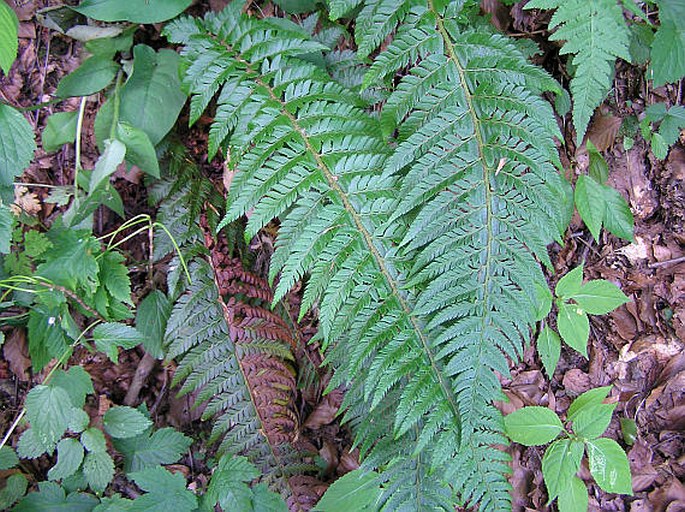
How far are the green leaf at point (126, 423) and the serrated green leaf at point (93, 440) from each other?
62 millimetres

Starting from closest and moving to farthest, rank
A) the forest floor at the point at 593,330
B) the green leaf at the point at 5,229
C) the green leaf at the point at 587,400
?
the green leaf at the point at 5,229, the green leaf at the point at 587,400, the forest floor at the point at 593,330

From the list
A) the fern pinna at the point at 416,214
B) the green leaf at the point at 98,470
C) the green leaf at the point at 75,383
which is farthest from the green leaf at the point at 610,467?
the green leaf at the point at 75,383

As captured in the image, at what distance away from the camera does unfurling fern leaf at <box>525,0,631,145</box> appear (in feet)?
5.78

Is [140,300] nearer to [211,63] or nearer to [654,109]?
[211,63]

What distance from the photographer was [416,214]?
6.38 ft

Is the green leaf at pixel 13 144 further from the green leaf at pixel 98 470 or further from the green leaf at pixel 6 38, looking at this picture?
the green leaf at pixel 98 470

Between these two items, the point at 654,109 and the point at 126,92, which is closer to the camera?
the point at 126,92

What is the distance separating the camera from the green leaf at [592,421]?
2432 mm

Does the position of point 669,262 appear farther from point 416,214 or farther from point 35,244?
point 35,244

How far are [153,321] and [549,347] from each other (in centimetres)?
183

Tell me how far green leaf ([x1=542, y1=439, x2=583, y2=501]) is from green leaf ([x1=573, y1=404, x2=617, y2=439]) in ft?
0.20

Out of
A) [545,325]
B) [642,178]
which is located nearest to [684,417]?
[545,325]

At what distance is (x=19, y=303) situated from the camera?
2.37 m

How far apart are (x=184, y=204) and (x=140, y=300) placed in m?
0.54
